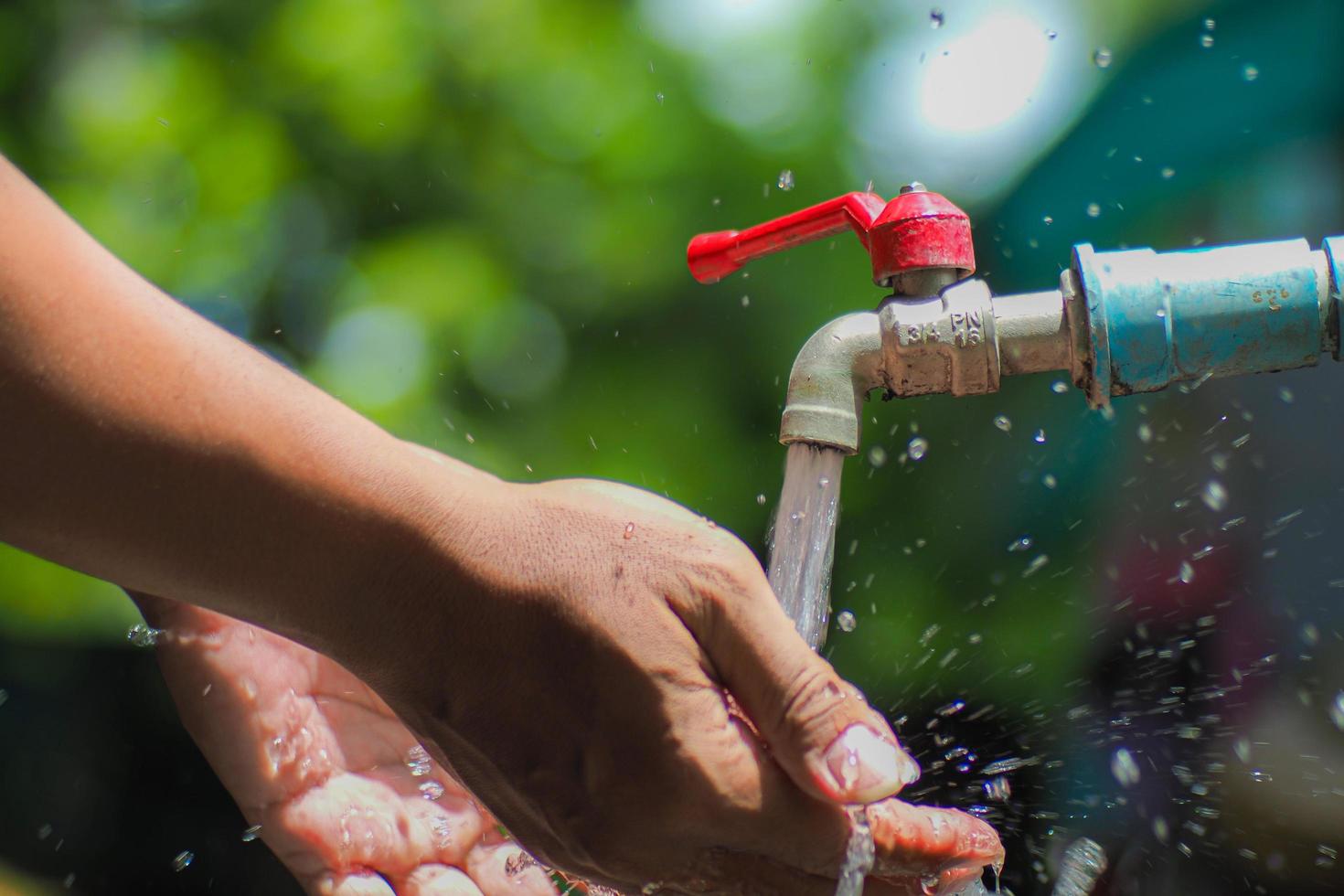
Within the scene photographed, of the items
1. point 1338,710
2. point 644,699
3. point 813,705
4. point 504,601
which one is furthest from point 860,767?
point 1338,710

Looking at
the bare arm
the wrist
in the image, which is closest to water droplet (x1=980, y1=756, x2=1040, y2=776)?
the bare arm

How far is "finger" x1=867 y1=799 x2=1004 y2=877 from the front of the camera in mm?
864

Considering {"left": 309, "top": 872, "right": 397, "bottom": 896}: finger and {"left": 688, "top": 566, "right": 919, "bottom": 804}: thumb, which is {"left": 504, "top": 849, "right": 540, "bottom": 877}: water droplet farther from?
{"left": 688, "top": 566, "right": 919, "bottom": 804}: thumb

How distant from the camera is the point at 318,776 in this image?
49.1 inches

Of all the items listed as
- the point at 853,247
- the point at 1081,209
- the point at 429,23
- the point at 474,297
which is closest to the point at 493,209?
the point at 474,297

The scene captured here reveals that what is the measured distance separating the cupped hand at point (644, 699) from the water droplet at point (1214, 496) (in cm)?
103

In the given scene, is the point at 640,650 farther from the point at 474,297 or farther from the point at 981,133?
the point at 981,133

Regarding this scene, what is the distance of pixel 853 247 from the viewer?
1.84 meters

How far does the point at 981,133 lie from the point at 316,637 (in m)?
1.38

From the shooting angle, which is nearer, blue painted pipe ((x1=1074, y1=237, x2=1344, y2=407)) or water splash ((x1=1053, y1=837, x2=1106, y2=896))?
blue painted pipe ((x1=1074, y1=237, x2=1344, y2=407))

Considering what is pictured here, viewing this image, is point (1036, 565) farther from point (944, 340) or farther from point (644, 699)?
point (644, 699)

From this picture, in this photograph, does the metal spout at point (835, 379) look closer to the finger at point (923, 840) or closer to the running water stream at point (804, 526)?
the running water stream at point (804, 526)

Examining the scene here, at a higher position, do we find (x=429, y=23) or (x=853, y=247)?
(x=429, y=23)

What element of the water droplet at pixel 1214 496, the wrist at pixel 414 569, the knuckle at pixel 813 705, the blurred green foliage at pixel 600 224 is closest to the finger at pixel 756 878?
the knuckle at pixel 813 705
